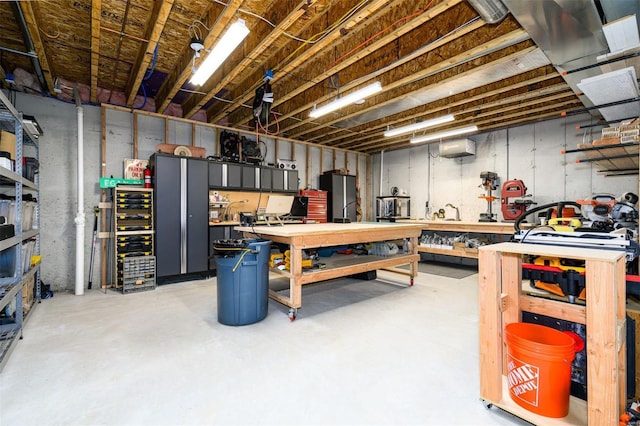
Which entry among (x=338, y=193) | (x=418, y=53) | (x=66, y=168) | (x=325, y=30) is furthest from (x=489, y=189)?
(x=66, y=168)

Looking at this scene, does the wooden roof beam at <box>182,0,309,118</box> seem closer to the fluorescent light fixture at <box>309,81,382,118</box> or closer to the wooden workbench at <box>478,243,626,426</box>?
the fluorescent light fixture at <box>309,81,382,118</box>

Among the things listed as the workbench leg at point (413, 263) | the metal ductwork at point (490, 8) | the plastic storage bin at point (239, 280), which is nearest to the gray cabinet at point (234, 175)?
the plastic storage bin at point (239, 280)

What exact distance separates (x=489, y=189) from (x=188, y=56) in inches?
231

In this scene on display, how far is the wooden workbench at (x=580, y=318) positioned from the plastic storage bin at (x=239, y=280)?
2037 mm

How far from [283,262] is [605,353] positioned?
2.82 meters

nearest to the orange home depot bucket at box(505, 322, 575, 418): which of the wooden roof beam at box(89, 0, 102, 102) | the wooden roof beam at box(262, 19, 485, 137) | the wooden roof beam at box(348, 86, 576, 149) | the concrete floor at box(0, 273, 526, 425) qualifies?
the concrete floor at box(0, 273, 526, 425)

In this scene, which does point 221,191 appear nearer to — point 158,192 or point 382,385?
point 158,192

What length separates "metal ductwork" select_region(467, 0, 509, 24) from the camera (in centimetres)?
232

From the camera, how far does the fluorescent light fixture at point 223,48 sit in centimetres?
253

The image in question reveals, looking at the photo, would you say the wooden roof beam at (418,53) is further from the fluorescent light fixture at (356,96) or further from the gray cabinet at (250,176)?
the gray cabinet at (250,176)

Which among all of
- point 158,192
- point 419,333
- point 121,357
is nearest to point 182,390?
point 121,357

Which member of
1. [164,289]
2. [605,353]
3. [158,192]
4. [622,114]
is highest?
[622,114]

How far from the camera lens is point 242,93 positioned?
4.49m

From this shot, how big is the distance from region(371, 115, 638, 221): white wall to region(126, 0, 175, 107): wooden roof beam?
6.14 m
